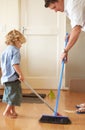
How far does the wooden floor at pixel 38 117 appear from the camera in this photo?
8.80 feet

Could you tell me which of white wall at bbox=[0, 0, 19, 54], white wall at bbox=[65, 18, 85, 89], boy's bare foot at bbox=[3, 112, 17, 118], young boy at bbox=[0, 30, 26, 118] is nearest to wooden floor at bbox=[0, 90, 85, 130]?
boy's bare foot at bbox=[3, 112, 17, 118]

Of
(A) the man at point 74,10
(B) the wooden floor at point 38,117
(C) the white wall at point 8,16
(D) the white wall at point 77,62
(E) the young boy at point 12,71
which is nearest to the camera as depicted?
(A) the man at point 74,10

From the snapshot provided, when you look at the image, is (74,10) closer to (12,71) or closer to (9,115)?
(12,71)

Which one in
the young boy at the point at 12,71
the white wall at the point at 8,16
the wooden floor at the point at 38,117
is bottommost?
the wooden floor at the point at 38,117

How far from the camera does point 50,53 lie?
4820mm

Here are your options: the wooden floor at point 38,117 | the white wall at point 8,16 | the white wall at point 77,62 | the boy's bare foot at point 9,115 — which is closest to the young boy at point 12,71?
the boy's bare foot at point 9,115

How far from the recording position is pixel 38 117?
303 cm

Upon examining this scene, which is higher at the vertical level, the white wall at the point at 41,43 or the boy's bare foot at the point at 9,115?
the white wall at the point at 41,43

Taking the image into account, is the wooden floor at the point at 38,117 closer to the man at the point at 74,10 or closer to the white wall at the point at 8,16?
the man at the point at 74,10

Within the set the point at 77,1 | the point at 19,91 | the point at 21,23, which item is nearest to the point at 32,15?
the point at 21,23

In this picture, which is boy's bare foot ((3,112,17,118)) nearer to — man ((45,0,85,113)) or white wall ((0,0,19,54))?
man ((45,0,85,113))

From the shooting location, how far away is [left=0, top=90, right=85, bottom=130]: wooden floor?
268cm

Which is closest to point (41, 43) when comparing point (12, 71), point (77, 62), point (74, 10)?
point (77, 62)

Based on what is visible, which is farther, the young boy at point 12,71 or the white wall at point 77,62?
the white wall at point 77,62
